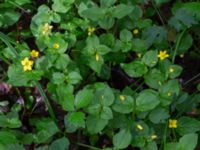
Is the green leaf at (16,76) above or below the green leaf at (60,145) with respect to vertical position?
above

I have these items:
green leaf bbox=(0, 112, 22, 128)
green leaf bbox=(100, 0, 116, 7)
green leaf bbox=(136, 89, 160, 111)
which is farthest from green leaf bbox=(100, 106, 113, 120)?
green leaf bbox=(100, 0, 116, 7)

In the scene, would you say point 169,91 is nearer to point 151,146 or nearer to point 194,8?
point 151,146

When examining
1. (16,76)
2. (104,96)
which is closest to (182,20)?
(104,96)

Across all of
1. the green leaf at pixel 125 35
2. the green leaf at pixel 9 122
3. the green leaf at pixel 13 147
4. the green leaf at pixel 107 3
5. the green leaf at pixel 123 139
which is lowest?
the green leaf at pixel 123 139

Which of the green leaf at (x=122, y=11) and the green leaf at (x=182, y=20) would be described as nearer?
the green leaf at (x=122, y=11)

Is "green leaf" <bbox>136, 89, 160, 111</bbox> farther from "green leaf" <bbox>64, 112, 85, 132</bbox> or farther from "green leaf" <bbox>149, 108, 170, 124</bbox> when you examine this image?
"green leaf" <bbox>64, 112, 85, 132</bbox>

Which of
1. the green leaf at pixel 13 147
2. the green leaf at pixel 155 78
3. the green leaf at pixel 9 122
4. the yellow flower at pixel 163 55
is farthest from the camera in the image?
the yellow flower at pixel 163 55

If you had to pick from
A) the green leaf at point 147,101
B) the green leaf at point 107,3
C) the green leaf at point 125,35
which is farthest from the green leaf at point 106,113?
the green leaf at point 107,3

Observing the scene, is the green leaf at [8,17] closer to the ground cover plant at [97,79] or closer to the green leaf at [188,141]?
the ground cover plant at [97,79]
